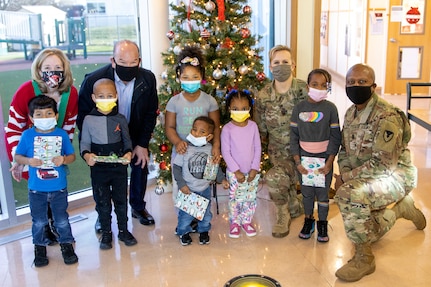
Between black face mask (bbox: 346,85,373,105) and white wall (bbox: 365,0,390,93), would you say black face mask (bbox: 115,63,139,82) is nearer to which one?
black face mask (bbox: 346,85,373,105)

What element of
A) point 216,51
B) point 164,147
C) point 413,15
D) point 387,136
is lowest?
point 164,147

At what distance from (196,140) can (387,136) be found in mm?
1261

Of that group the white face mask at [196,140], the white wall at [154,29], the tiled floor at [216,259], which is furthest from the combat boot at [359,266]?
the white wall at [154,29]

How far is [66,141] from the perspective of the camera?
3.28 metres

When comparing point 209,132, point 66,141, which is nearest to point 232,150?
point 209,132

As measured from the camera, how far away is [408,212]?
3682 mm

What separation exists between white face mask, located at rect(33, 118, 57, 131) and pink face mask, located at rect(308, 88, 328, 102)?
69.1 inches

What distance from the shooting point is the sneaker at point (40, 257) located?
3.38 metres

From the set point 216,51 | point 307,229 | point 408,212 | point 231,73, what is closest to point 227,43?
point 216,51

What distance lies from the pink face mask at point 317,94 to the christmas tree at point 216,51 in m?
0.74

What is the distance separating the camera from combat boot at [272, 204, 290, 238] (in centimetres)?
374

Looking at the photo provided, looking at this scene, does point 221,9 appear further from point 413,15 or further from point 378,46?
point 378,46

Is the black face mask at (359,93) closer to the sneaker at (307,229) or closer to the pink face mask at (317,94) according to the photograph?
the pink face mask at (317,94)

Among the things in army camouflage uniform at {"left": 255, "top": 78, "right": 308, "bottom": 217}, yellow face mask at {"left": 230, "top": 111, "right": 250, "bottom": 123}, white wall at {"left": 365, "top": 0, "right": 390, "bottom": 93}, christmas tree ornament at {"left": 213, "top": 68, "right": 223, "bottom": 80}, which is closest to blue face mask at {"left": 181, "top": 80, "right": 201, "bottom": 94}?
yellow face mask at {"left": 230, "top": 111, "right": 250, "bottom": 123}
